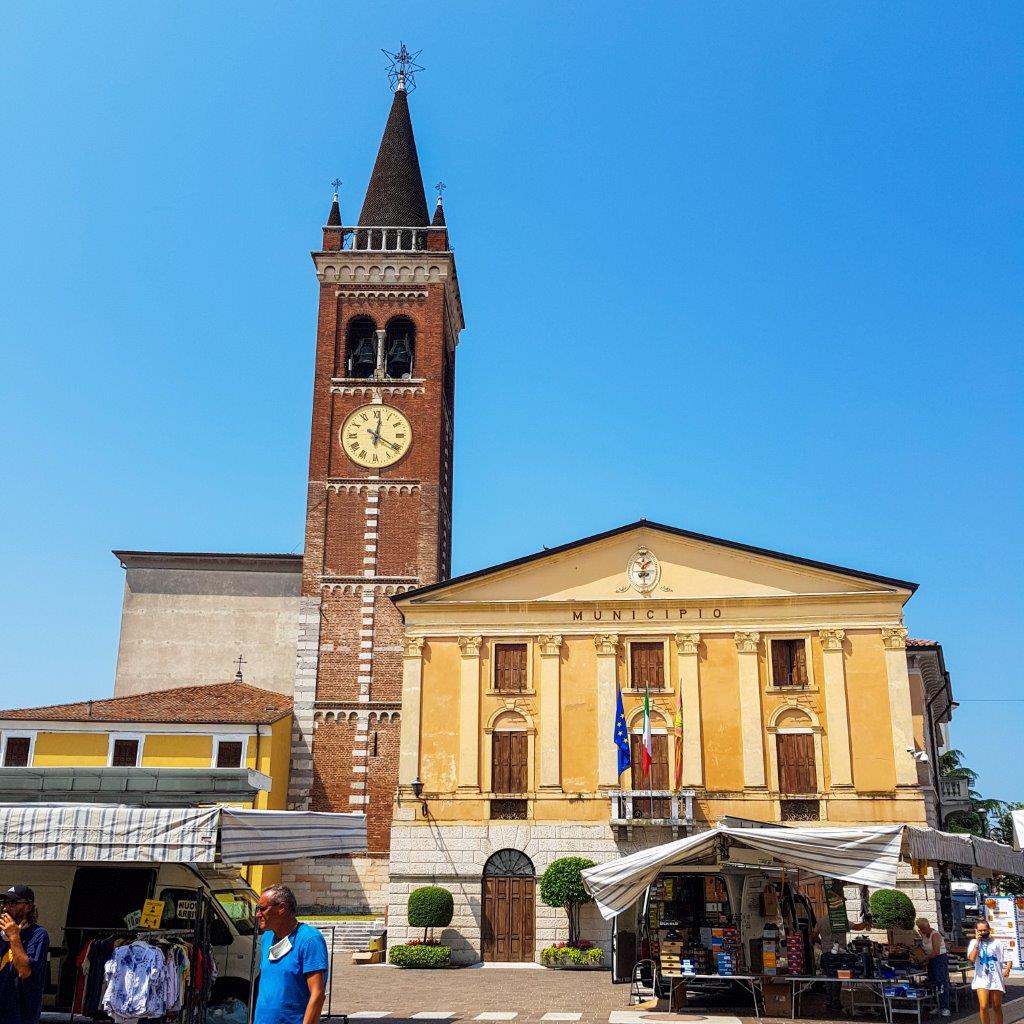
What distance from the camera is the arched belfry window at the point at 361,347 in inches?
1612

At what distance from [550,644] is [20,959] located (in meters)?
22.1

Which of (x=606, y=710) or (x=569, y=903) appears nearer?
(x=569, y=903)

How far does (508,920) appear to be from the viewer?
27859mm

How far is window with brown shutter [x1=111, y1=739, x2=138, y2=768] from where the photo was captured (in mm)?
33406

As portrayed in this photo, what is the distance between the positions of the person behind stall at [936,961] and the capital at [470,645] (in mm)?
14732

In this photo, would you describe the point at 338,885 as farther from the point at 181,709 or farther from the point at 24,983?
the point at 24,983

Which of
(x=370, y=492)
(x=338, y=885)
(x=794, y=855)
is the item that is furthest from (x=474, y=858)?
(x=370, y=492)

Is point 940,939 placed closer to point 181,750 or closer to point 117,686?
point 181,750

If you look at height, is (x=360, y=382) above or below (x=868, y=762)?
above

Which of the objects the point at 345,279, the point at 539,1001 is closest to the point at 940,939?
the point at 539,1001

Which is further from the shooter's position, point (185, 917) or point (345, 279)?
point (345, 279)

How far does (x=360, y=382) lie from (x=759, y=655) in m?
18.2

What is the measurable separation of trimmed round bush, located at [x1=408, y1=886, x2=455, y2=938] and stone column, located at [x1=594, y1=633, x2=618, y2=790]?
4.84 metres

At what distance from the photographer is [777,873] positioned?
62.6ft
